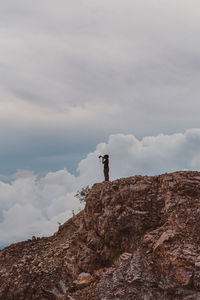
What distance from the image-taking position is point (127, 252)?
20812 millimetres

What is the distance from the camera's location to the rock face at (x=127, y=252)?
53.3ft

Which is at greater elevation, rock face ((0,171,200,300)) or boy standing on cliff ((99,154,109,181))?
boy standing on cliff ((99,154,109,181))

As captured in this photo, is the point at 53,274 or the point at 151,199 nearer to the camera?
the point at 151,199

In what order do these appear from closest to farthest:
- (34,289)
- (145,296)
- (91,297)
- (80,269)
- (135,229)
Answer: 1. (145,296)
2. (91,297)
3. (135,229)
4. (80,269)
5. (34,289)

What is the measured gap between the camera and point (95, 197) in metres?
24.3

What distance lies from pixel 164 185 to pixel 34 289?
43.9 ft

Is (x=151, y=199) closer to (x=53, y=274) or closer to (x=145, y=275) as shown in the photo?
(x=145, y=275)

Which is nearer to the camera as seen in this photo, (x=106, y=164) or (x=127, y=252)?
(x=127, y=252)

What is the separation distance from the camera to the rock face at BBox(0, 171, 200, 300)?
53.3ft

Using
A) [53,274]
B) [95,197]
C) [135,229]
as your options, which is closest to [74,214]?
[53,274]

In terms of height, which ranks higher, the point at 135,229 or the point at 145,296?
the point at 135,229

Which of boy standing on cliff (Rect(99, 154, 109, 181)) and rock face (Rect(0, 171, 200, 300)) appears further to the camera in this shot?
boy standing on cliff (Rect(99, 154, 109, 181))

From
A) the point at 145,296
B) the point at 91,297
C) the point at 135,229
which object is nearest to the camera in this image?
the point at 145,296

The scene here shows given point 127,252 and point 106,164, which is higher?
point 106,164
